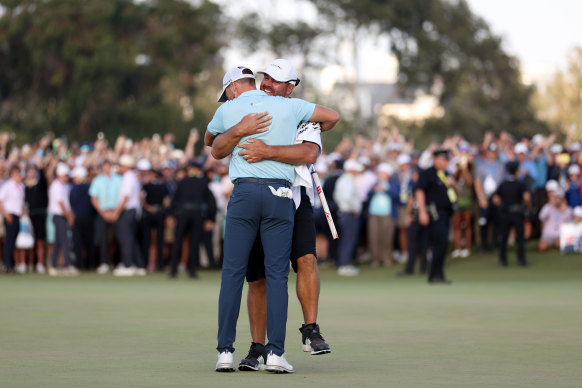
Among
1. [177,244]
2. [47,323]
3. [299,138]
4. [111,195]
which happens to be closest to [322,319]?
[47,323]

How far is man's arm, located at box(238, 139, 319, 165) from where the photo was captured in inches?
346

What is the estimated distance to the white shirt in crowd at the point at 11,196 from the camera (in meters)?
25.9

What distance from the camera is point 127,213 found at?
25.0 meters

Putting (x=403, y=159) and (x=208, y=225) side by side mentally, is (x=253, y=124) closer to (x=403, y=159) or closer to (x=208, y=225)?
(x=208, y=225)

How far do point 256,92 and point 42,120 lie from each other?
46.7 m

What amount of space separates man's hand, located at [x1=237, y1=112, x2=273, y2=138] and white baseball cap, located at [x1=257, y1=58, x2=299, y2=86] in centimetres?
45

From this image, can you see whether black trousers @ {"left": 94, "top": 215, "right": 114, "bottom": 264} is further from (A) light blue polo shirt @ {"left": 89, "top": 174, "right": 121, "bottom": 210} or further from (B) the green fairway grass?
(B) the green fairway grass

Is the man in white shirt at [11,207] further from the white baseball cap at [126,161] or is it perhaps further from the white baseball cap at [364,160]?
the white baseball cap at [364,160]

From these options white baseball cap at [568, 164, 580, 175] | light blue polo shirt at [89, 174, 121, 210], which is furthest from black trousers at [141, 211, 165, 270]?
white baseball cap at [568, 164, 580, 175]

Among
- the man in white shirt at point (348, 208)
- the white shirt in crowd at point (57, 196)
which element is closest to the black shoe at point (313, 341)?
the white shirt in crowd at point (57, 196)

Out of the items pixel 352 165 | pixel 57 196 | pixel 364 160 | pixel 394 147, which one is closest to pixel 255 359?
pixel 57 196

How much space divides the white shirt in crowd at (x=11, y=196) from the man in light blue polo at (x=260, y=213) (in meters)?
17.7

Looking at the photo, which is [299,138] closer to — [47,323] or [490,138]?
[47,323]

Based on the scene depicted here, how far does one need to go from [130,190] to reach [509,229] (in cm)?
760
